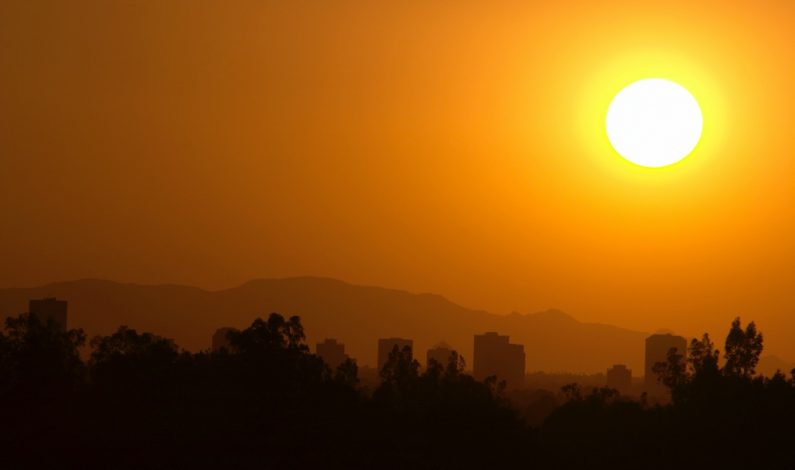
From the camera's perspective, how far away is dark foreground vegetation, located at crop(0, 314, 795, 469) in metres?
68.3

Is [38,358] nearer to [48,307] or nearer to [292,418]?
[292,418]

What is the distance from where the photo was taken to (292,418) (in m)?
74.5

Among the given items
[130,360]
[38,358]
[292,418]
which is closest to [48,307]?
[130,360]

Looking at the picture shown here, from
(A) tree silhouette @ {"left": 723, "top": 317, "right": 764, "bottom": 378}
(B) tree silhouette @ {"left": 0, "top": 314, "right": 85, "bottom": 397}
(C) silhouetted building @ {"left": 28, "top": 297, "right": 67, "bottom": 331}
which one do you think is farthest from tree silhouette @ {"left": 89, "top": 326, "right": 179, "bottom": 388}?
(C) silhouetted building @ {"left": 28, "top": 297, "right": 67, "bottom": 331}

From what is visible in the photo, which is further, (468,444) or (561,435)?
(561,435)

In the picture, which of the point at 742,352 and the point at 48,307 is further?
the point at 48,307

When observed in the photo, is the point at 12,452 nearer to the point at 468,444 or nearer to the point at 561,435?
the point at 468,444

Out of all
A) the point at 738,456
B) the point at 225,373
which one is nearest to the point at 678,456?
the point at 738,456

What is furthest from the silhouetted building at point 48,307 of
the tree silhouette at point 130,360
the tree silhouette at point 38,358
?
the tree silhouette at point 38,358

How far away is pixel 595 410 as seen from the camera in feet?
301

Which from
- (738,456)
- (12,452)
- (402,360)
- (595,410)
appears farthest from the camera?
(402,360)

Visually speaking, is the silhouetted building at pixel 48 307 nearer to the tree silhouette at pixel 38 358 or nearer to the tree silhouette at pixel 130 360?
the tree silhouette at pixel 130 360

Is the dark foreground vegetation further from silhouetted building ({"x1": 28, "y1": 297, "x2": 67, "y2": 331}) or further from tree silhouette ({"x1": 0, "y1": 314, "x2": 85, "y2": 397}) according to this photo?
silhouetted building ({"x1": 28, "y1": 297, "x2": 67, "y2": 331})

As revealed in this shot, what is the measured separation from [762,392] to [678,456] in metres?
9.87
